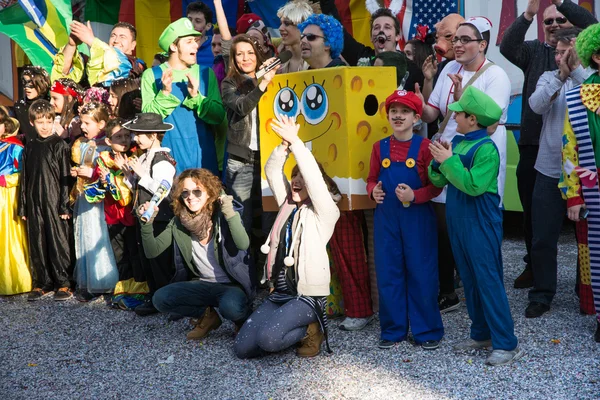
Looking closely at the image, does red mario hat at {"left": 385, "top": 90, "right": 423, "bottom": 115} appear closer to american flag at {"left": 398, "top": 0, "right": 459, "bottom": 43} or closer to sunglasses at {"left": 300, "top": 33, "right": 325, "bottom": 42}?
sunglasses at {"left": 300, "top": 33, "right": 325, "bottom": 42}

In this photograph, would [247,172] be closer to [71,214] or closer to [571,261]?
[71,214]

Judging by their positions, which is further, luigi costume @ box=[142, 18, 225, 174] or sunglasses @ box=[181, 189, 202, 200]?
luigi costume @ box=[142, 18, 225, 174]

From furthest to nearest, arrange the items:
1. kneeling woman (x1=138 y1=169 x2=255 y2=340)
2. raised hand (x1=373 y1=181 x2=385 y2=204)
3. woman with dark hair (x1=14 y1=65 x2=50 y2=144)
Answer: woman with dark hair (x1=14 y1=65 x2=50 y2=144), kneeling woman (x1=138 y1=169 x2=255 y2=340), raised hand (x1=373 y1=181 x2=385 y2=204)

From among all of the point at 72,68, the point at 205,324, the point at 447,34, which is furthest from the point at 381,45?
the point at 72,68

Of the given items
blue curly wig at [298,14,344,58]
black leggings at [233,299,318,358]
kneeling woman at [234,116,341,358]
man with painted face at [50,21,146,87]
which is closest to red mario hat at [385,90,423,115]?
kneeling woman at [234,116,341,358]

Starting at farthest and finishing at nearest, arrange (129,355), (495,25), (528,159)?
(495,25) < (528,159) < (129,355)

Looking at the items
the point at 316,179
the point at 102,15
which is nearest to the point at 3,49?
the point at 102,15

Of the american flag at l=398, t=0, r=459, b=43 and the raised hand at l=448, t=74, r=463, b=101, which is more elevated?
the american flag at l=398, t=0, r=459, b=43

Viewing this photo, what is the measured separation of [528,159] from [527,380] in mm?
2004

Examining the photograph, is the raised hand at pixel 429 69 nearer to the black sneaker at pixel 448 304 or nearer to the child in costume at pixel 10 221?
the black sneaker at pixel 448 304

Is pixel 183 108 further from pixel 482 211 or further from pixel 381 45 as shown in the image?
pixel 482 211

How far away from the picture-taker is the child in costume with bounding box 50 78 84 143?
6469 millimetres

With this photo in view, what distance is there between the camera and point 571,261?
6492 mm

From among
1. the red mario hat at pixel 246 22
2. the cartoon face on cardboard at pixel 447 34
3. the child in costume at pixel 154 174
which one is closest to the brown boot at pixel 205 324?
the child in costume at pixel 154 174
